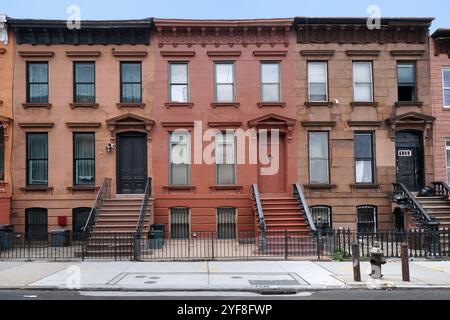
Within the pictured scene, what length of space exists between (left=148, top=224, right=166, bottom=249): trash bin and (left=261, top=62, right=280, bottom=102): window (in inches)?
305

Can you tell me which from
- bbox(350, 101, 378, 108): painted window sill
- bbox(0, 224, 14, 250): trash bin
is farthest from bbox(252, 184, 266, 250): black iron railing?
bbox(0, 224, 14, 250): trash bin

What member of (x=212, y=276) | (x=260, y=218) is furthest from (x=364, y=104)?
(x=212, y=276)

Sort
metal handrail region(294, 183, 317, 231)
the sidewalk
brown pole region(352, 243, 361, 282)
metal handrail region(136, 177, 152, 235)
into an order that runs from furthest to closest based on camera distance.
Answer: metal handrail region(294, 183, 317, 231), metal handrail region(136, 177, 152, 235), brown pole region(352, 243, 361, 282), the sidewalk

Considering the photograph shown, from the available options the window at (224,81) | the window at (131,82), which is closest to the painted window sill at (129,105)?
the window at (131,82)

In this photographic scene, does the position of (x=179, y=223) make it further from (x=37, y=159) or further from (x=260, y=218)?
(x=37, y=159)

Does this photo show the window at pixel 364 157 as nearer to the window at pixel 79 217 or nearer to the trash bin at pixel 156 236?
the trash bin at pixel 156 236

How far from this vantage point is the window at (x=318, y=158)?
22594 millimetres

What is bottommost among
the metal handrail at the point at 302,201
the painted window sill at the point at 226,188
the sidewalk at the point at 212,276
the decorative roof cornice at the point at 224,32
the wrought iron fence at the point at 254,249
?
the sidewalk at the point at 212,276

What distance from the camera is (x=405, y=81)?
2298 centimetres

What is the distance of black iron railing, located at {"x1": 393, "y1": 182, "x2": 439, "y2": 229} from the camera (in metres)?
18.9

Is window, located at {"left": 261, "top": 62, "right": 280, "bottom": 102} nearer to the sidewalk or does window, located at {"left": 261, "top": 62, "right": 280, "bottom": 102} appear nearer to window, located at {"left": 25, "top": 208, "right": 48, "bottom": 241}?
the sidewalk

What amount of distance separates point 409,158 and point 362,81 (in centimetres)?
425

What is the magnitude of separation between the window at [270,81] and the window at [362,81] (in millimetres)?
3660

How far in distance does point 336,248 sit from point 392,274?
3.96 metres
